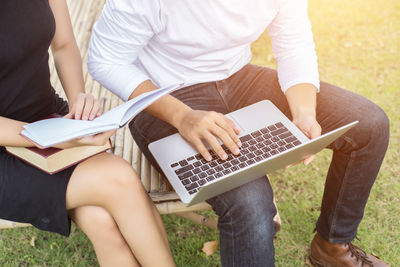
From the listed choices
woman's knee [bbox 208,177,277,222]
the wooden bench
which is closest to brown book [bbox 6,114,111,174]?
the wooden bench

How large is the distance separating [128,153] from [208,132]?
2.10 ft

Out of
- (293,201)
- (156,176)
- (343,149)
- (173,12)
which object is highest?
(173,12)

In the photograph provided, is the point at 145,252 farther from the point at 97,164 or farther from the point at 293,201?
the point at 293,201

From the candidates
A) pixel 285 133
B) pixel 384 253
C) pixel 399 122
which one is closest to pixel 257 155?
pixel 285 133

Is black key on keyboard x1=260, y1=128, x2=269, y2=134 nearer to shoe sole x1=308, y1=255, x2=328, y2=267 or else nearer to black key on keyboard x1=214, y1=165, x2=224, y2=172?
black key on keyboard x1=214, y1=165, x2=224, y2=172

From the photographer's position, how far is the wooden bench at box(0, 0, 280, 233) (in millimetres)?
1729

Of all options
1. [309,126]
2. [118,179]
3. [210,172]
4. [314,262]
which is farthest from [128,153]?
[314,262]

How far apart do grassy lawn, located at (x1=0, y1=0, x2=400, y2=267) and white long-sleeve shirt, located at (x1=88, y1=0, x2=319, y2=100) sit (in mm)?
887

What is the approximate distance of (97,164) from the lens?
4.85 ft

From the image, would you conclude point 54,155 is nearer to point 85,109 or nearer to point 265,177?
point 85,109

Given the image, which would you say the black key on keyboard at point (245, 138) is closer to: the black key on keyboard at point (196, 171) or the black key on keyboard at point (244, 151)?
the black key on keyboard at point (244, 151)

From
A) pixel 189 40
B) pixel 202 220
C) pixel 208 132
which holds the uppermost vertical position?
pixel 189 40

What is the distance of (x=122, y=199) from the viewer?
1468 millimetres

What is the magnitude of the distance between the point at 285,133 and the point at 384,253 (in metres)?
1.03
